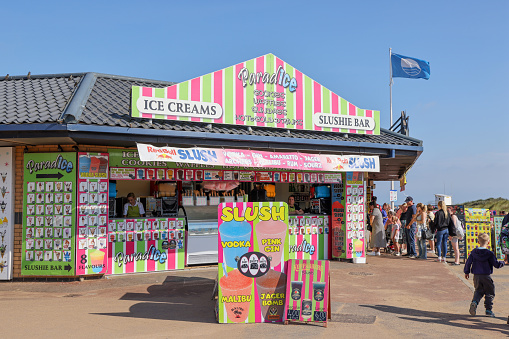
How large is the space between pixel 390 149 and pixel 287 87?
11.5 feet

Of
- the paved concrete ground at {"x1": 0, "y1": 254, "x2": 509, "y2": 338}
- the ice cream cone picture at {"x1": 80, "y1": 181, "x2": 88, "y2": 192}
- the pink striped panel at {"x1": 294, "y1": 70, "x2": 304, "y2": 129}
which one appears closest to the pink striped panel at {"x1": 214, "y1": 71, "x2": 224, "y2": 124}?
the pink striped panel at {"x1": 294, "y1": 70, "x2": 304, "y2": 129}

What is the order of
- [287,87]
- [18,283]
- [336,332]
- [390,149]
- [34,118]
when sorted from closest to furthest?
[336,332], [34,118], [18,283], [287,87], [390,149]

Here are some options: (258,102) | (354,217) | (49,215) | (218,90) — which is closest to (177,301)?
(49,215)

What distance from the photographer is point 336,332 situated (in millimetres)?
6996

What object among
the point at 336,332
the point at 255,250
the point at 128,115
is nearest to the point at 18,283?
the point at 128,115

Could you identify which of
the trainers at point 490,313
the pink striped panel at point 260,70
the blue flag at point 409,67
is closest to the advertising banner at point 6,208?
the pink striped panel at point 260,70

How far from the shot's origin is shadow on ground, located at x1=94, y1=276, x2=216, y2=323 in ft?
26.1

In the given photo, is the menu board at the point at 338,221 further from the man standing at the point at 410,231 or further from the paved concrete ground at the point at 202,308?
the man standing at the point at 410,231

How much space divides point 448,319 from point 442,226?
7244 millimetres

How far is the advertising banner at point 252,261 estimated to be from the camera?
7.55 m

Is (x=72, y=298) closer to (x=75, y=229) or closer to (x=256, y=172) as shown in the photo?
(x=75, y=229)

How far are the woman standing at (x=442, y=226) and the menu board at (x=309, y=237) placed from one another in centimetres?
332

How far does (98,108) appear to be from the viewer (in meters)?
11.4

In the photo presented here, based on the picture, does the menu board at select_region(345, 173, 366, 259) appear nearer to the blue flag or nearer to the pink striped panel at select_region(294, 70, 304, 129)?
the pink striped panel at select_region(294, 70, 304, 129)
